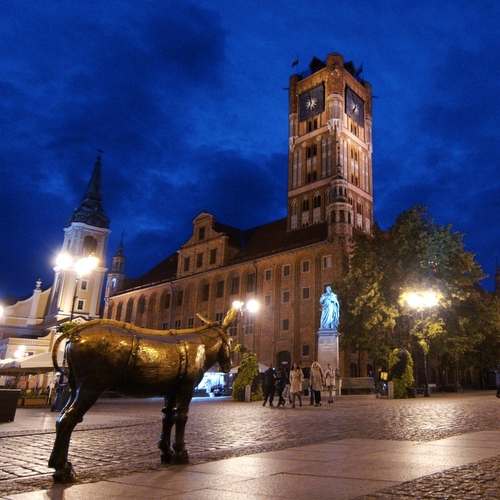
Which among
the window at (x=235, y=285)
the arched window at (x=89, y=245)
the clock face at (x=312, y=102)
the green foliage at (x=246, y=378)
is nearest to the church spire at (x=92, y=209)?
the arched window at (x=89, y=245)

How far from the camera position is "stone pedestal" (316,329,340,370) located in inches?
1150

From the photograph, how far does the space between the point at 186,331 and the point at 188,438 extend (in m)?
3.11

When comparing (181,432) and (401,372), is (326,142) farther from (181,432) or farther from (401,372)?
(181,432)

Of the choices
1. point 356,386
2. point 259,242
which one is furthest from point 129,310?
point 356,386

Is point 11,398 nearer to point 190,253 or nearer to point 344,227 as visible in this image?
point 344,227

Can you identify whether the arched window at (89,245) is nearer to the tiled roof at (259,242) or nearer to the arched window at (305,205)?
the tiled roof at (259,242)

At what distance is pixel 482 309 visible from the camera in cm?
3238

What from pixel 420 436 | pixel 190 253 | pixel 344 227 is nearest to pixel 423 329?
pixel 344 227

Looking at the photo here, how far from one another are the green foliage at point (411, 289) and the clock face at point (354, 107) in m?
33.1

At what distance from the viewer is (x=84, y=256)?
65875mm

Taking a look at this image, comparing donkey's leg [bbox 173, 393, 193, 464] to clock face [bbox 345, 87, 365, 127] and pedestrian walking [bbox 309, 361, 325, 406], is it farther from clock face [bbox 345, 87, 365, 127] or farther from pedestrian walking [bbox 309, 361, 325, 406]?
clock face [bbox 345, 87, 365, 127]

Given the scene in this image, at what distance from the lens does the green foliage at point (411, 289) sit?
1206 inches

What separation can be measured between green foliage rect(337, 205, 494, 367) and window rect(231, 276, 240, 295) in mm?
21247

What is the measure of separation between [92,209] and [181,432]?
70010 mm
